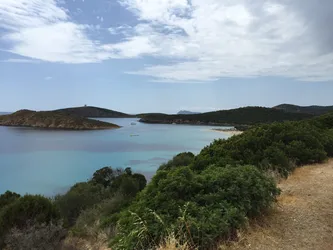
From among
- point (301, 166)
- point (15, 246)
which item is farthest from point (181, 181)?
point (301, 166)

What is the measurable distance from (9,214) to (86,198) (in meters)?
6.98

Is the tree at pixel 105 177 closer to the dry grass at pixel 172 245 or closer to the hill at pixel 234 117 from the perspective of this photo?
the dry grass at pixel 172 245

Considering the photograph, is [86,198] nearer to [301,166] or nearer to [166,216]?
[301,166]

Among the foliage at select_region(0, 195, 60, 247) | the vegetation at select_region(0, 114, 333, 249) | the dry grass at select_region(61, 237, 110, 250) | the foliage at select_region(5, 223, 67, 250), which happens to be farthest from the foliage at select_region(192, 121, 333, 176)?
the foliage at select_region(0, 195, 60, 247)

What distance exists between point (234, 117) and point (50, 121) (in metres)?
88.2

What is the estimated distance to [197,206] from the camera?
4547 millimetres

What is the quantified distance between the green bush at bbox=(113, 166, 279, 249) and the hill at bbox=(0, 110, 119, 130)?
115323 mm

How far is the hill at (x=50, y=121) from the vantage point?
117925mm

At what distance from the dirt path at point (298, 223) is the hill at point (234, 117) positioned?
114 meters

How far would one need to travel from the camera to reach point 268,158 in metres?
9.53

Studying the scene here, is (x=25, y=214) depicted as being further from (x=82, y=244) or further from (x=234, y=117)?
(x=234, y=117)

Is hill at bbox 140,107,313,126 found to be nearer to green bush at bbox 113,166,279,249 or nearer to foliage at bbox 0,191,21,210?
foliage at bbox 0,191,21,210

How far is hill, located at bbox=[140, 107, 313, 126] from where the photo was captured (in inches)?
4813

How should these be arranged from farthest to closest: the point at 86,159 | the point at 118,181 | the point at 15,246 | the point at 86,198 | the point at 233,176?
1. the point at 86,159
2. the point at 118,181
3. the point at 86,198
4. the point at 15,246
5. the point at 233,176
